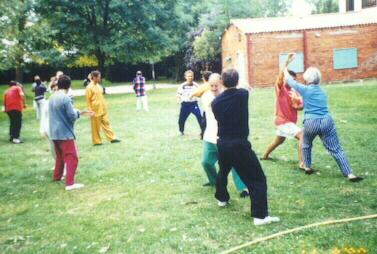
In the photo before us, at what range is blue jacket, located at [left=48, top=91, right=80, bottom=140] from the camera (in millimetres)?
8008

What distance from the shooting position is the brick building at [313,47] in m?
31.1

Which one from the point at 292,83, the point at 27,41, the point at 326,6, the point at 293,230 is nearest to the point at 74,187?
the point at 292,83

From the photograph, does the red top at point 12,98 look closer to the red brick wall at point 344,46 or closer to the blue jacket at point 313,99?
the blue jacket at point 313,99

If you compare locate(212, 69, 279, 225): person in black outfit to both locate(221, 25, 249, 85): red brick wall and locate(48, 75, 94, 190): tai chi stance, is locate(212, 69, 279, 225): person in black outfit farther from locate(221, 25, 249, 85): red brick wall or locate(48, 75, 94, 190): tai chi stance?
locate(221, 25, 249, 85): red brick wall

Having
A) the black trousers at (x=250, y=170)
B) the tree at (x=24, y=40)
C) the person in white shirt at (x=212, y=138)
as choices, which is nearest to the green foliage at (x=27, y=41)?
the tree at (x=24, y=40)

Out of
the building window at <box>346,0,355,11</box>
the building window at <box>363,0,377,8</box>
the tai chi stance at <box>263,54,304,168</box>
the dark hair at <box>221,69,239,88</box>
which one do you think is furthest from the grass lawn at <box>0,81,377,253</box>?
the building window at <box>346,0,355,11</box>

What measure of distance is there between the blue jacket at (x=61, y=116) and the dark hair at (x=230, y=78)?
343 cm

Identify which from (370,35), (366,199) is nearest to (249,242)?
(366,199)

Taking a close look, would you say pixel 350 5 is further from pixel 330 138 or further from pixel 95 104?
pixel 330 138

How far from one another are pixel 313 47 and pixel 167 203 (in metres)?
26.9

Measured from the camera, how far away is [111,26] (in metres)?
35.5

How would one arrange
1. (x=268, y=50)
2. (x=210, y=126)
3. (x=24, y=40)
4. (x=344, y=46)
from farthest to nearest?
(x=24, y=40) → (x=344, y=46) → (x=268, y=50) → (x=210, y=126)

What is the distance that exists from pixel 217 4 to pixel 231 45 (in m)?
11.1

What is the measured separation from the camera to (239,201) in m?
6.75
